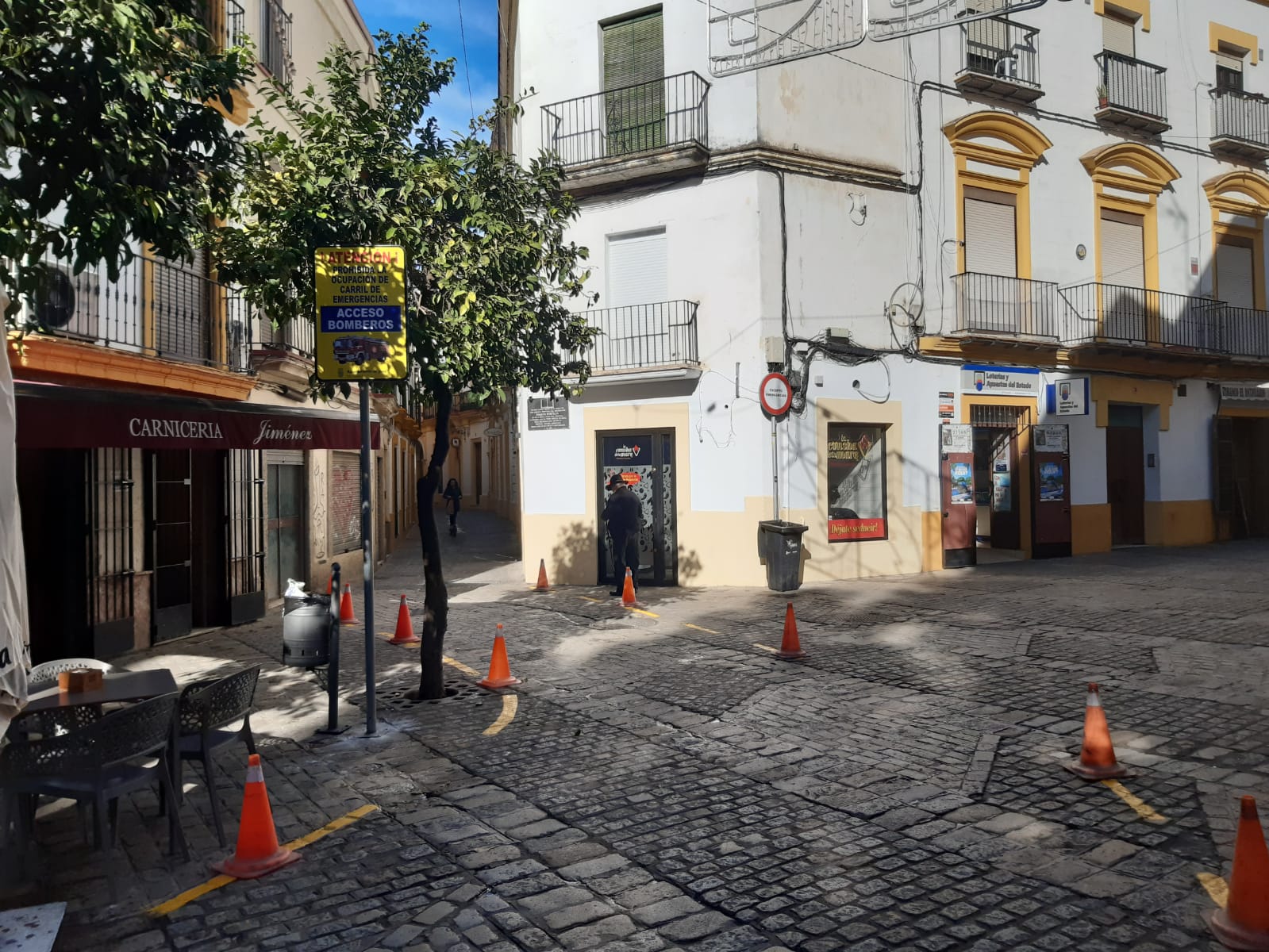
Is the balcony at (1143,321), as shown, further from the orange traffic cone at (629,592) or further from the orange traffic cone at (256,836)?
the orange traffic cone at (256,836)

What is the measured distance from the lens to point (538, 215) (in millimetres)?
8875

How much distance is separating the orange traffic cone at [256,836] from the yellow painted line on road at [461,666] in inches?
166

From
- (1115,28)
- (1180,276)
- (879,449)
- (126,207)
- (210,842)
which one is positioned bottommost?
(210,842)

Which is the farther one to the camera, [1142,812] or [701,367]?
[701,367]

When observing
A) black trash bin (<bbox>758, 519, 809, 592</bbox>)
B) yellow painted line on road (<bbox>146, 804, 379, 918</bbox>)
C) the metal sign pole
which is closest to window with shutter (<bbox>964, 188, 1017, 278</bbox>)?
black trash bin (<bbox>758, 519, 809, 592</bbox>)

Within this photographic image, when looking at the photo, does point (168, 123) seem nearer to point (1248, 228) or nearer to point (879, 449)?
point (879, 449)

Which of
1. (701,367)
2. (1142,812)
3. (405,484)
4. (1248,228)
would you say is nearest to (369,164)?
(1142,812)

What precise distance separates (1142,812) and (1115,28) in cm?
1936

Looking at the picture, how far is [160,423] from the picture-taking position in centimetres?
856

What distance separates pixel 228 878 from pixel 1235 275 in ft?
79.7

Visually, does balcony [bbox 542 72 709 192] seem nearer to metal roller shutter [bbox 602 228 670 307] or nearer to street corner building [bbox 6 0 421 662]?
metal roller shutter [bbox 602 228 670 307]

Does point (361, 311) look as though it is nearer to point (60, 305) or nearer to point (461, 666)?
point (461, 666)

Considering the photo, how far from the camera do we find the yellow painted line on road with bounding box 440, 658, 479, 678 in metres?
8.95

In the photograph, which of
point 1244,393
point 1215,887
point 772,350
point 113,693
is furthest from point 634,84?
point 1244,393
